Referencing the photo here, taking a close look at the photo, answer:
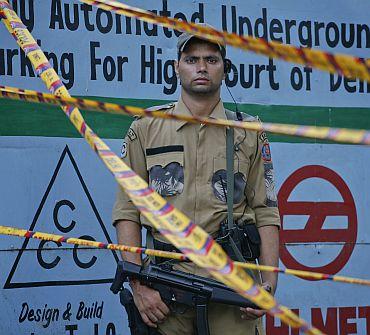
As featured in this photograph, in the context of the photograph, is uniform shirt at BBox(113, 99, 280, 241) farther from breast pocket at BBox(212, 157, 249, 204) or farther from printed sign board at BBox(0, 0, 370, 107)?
printed sign board at BBox(0, 0, 370, 107)

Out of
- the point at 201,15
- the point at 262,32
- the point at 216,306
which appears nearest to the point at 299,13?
the point at 262,32

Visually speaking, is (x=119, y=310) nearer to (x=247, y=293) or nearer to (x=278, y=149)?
(x=278, y=149)

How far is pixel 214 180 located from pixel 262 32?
4.37 feet

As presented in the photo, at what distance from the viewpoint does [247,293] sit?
1.75m

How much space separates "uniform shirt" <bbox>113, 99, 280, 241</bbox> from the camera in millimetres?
3137

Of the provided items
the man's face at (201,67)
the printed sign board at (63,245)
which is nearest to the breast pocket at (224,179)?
the man's face at (201,67)

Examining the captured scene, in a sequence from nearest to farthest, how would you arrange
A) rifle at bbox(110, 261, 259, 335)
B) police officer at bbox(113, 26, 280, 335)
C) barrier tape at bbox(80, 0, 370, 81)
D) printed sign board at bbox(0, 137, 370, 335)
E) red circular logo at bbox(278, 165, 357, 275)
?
Answer: barrier tape at bbox(80, 0, 370, 81) < rifle at bbox(110, 261, 259, 335) < police officer at bbox(113, 26, 280, 335) < printed sign board at bbox(0, 137, 370, 335) < red circular logo at bbox(278, 165, 357, 275)

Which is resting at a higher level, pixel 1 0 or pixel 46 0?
pixel 46 0

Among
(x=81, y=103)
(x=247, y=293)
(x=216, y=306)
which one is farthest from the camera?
(x=216, y=306)

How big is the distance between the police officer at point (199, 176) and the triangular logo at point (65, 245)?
629 millimetres

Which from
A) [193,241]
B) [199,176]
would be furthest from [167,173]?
[193,241]

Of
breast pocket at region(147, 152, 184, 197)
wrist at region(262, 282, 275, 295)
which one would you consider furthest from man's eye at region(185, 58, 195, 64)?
wrist at region(262, 282, 275, 295)

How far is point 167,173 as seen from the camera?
3168 millimetres

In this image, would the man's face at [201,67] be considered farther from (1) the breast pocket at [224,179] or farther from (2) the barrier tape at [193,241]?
(2) the barrier tape at [193,241]
